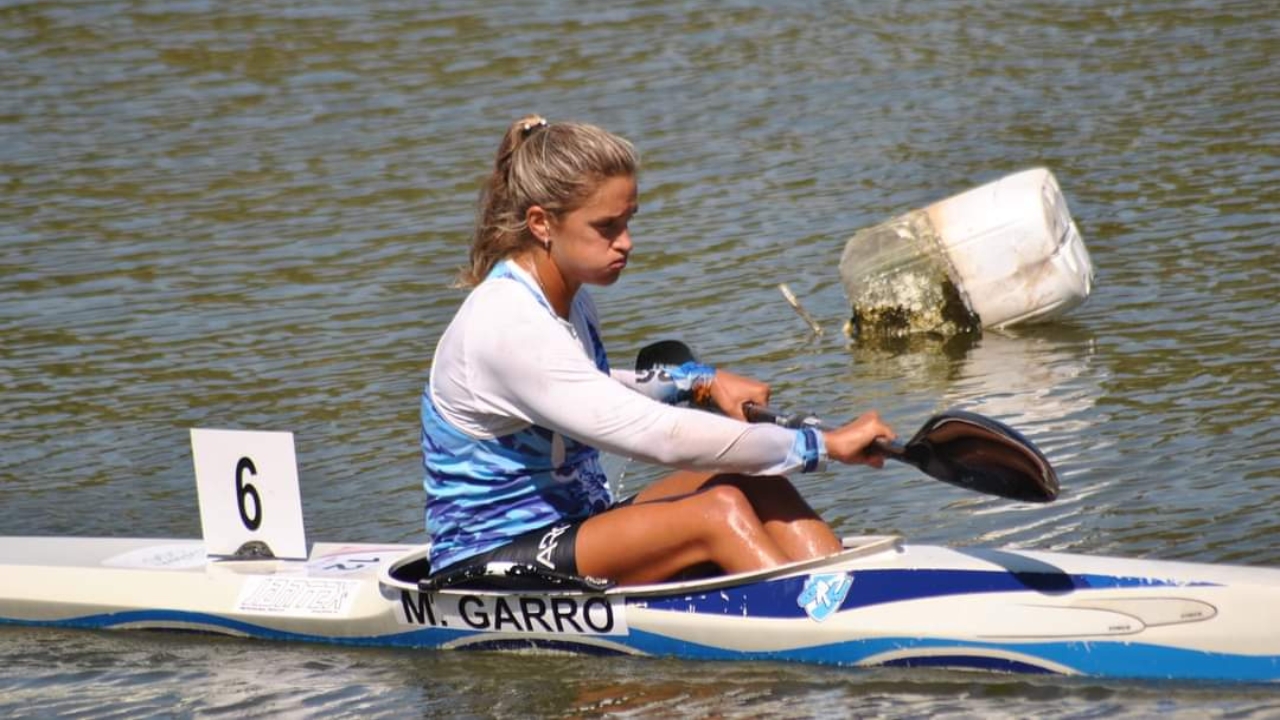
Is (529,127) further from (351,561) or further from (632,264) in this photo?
(632,264)

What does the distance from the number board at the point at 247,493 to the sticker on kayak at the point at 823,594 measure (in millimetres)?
1792

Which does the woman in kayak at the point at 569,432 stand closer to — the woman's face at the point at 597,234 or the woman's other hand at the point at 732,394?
the woman's face at the point at 597,234

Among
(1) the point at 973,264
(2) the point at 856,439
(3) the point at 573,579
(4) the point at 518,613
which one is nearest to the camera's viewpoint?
(2) the point at 856,439

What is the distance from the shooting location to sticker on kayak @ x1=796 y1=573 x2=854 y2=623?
5676 millimetres

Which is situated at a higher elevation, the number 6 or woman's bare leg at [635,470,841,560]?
the number 6

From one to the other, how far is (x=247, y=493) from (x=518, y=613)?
3.94 ft

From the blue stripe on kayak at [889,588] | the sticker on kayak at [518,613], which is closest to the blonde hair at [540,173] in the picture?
the sticker on kayak at [518,613]

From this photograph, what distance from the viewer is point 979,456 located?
18.5 ft

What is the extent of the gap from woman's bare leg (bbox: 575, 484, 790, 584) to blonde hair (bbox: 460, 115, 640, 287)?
2.71ft

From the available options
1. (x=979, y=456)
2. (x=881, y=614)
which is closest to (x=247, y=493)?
(x=881, y=614)

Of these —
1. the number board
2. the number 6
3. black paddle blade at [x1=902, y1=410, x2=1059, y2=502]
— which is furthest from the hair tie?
the number 6

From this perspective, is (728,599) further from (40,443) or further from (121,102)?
(121,102)

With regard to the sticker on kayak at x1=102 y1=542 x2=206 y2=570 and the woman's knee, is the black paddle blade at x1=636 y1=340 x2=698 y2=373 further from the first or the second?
the sticker on kayak at x1=102 y1=542 x2=206 y2=570

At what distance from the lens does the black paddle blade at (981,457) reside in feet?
18.1
